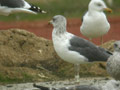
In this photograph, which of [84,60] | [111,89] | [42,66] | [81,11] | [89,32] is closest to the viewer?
[111,89]

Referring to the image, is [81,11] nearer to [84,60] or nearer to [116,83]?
[84,60]

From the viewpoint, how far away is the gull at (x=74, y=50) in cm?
915

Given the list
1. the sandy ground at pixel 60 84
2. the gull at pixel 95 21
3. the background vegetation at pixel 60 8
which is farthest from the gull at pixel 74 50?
the background vegetation at pixel 60 8

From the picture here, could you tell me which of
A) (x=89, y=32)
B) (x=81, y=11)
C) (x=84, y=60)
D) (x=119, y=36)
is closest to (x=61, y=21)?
(x=84, y=60)

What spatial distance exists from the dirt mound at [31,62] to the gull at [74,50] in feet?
2.08

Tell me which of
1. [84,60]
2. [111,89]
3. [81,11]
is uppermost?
[81,11]

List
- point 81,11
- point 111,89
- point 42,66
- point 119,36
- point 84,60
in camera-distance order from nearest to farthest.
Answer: point 111,89
point 84,60
point 42,66
point 119,36
point 81,11

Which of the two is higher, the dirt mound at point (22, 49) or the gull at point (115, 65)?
the dirt mound at point (22, 49)

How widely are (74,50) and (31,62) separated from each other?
1.23 meters

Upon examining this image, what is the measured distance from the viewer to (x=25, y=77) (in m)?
9.80

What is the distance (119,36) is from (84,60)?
1124 centimetres

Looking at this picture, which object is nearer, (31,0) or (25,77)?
(25,77)

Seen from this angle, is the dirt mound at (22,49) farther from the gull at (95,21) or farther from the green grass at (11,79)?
the gull at (95,21)

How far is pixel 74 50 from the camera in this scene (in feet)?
30.2
